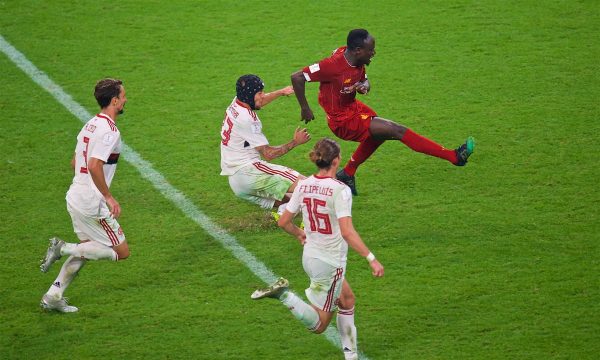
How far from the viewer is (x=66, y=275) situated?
340 inches

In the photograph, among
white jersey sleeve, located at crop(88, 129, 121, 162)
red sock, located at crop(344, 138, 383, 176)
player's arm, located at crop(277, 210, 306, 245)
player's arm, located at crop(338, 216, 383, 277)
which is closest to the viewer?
player's arm, located at crop(338, 216, 383, 277)

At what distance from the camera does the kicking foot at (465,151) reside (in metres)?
10.4

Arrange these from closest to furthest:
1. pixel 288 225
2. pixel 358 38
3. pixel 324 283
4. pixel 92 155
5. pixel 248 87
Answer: pixel 324 283, pixel 288 225, pixel 92 155, pixel 248 87, pixel 358 38

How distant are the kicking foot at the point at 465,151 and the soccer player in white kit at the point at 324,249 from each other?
3.17 meters

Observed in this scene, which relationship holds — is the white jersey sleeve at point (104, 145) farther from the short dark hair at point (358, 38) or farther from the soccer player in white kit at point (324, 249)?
the short dark hair at point (358, 38)

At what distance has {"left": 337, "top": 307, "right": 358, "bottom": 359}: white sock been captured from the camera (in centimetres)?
765

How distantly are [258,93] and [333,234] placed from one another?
246 cm

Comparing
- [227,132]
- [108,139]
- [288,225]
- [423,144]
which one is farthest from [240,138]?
[423,144]

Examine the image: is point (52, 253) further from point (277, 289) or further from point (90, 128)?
point (277, 289)

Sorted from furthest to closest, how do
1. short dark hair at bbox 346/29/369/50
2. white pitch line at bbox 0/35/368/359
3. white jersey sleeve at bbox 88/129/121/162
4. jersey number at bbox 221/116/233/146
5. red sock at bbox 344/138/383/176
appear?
red sock at bbox 344/138/383/176 → short dark hair at bbox 346/29/369/50 → jersey number at bbox 221/116/233/146 → white pitch line at bbox 0/35/368/359 → white jersey sleeve at bbox 88/129/121/162

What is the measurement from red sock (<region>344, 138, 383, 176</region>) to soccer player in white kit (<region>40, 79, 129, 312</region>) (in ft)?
10.2

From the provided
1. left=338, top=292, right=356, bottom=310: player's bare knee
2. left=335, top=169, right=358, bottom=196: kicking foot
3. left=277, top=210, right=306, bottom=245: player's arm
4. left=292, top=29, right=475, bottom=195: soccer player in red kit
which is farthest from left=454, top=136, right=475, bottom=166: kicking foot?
left=338, top=292, right=356, bottom=310: player's bare knee

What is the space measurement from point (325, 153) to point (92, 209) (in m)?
2.31

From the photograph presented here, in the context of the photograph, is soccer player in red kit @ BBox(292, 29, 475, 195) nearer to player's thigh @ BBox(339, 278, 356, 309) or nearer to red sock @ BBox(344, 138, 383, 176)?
red sock @ BBox(344, 138, 383, 176)
